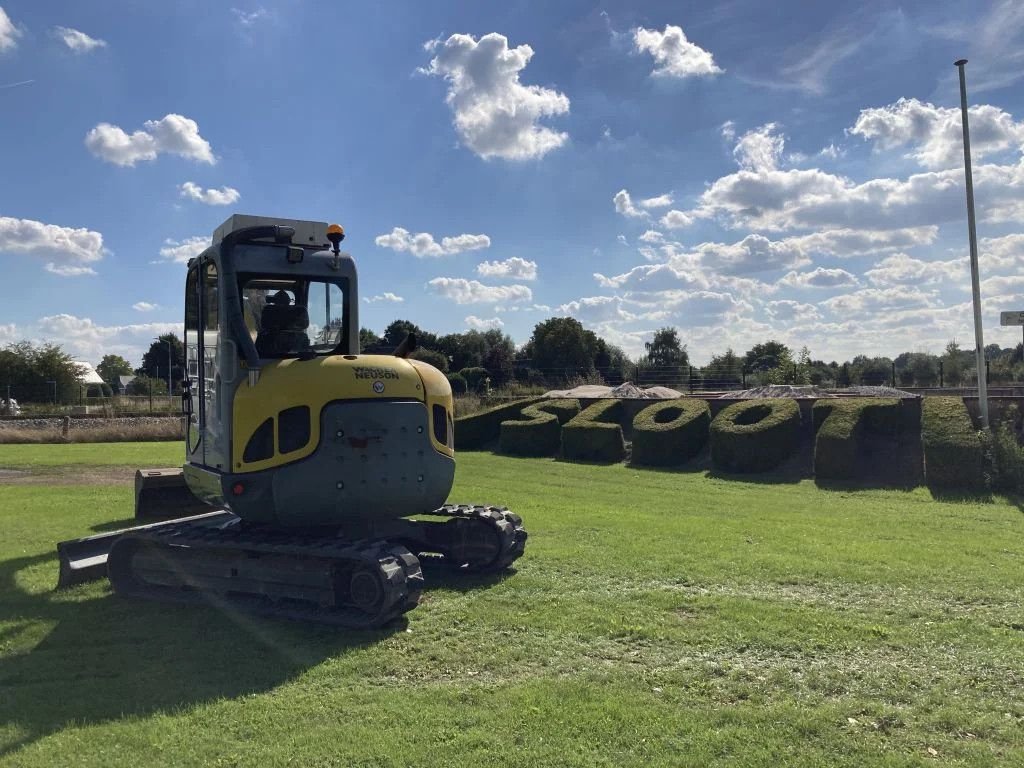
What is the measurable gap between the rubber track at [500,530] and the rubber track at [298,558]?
1.52m

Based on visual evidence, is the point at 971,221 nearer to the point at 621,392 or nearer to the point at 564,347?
the point at 621,392

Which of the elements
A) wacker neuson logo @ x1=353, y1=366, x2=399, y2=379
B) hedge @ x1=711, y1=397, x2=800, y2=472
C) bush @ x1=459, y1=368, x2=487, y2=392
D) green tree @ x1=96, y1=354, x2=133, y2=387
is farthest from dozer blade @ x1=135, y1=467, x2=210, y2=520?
green tree @ x1=96, y1=354, x2=133, y2=387

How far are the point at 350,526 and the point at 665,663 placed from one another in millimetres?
3330

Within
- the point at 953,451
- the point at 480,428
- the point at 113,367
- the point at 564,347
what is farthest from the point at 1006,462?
the point at 113,367

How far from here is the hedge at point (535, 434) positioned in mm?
24500

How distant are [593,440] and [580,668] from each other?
1741 cm

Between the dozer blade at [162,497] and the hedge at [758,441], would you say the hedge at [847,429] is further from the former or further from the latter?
the dozer blade at [162,497]

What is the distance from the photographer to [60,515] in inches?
519

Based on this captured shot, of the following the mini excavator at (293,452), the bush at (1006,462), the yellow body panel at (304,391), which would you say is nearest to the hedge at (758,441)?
the bush at (1006,462)

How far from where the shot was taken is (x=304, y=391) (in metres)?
6.86

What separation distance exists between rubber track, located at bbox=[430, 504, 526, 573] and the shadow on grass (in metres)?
2.07

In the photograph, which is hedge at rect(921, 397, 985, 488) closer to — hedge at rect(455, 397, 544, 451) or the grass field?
the grass field

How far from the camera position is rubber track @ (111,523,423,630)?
648cm

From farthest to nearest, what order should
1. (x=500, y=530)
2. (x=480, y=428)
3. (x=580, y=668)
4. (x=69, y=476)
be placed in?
(x=480, y=428) → (x=69, y=476) → (x=500, y=530) → (x=580, y=668)
